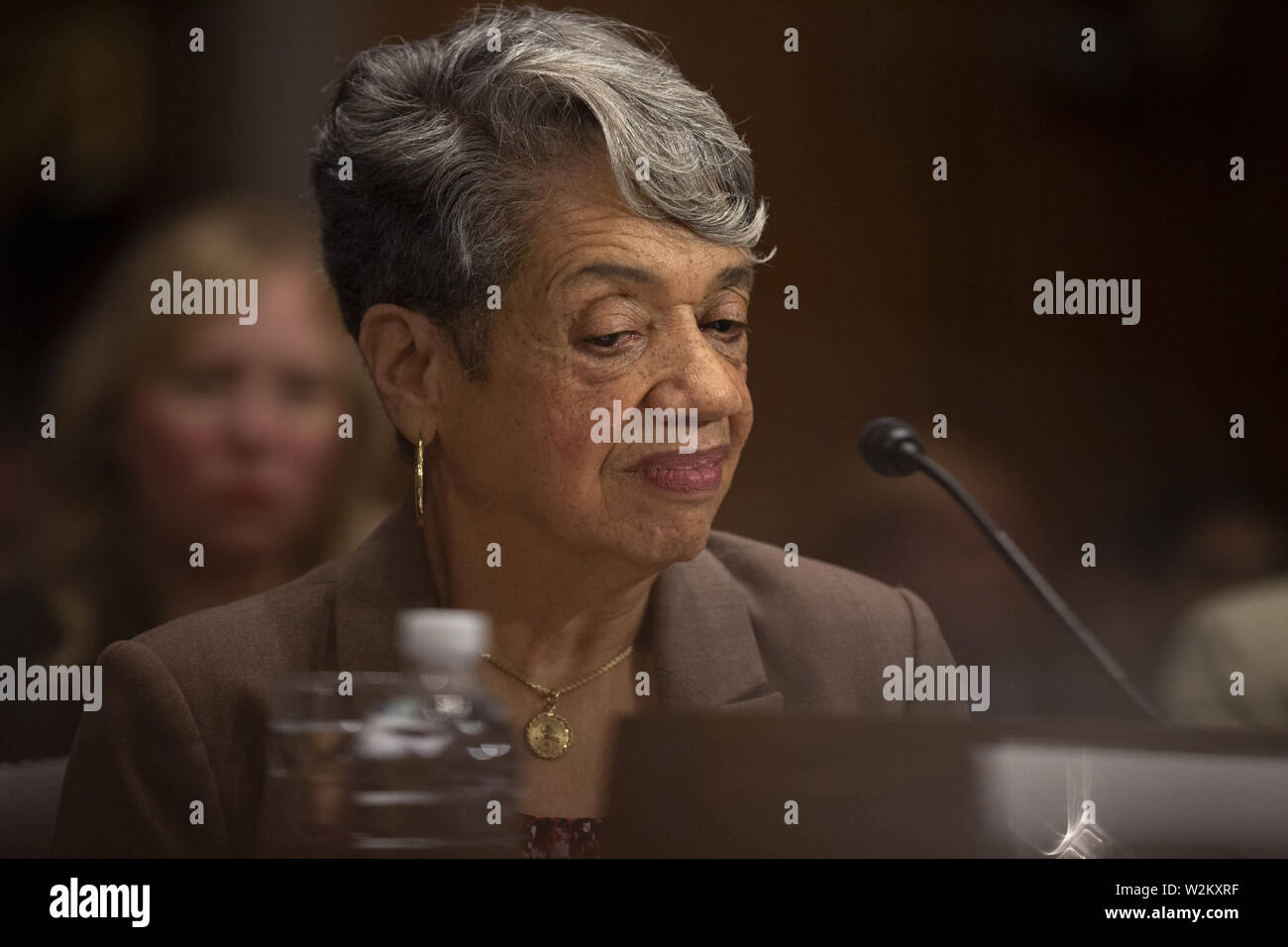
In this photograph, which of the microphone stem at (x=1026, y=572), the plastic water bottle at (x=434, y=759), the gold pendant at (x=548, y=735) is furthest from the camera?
the microphone stem at (x=1026, y=572)

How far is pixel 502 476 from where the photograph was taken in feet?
6.09

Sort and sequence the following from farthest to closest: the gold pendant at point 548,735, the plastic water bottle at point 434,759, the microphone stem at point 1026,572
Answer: the microphone stem at point 1026,572, the gold pendant at point 548,735, the plastic water bottle at point 434,759

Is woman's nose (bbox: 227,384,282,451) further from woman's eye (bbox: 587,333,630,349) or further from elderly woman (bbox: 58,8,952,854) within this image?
woman's eye (bbox: 587,333,630,349)

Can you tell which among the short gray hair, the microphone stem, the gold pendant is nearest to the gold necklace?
the gold pendant

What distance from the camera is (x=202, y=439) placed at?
6.23ft

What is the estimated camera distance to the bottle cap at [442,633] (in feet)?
6.17

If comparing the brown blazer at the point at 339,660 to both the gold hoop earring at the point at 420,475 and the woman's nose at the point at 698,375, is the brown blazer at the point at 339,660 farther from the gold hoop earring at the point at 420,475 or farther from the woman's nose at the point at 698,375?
the woman's nose at the point at 698,375

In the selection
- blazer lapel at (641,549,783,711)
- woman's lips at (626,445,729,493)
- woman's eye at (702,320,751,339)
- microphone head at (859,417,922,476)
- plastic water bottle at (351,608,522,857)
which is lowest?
plastic water bottle at (351,608,522,857)

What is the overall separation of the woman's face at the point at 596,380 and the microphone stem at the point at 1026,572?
307 millimetres

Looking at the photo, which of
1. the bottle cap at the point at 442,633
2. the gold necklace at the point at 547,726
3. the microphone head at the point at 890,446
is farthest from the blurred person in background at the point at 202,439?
the microphone head at the point at 890,446

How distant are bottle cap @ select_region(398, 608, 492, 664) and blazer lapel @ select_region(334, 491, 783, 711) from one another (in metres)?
0.01

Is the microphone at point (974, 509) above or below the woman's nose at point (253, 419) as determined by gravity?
below

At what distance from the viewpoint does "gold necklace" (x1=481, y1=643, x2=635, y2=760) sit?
6.05ft

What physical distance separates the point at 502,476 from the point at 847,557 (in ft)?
1.45
